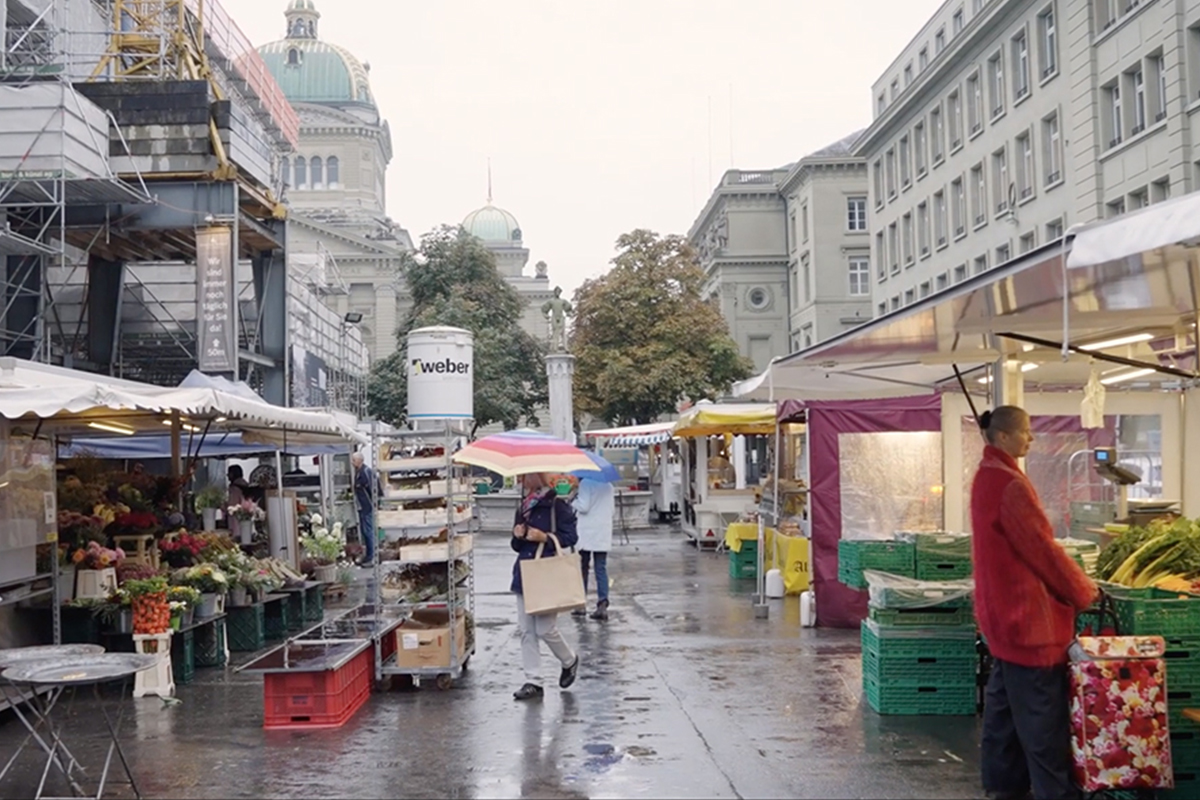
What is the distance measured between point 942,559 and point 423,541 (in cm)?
423

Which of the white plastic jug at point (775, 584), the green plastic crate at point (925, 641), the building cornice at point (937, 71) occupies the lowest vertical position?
the white plastic jug at point (775, 584)

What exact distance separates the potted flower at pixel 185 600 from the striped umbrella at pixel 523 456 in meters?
2.80

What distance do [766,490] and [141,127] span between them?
14.9 meters

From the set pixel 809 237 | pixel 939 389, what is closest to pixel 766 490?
pixel 939 389

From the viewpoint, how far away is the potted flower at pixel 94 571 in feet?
37.4

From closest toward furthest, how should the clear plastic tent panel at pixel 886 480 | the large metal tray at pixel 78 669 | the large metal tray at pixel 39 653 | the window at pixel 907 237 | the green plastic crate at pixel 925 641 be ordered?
1. the large metal tray at pixel 78 669
2. the large metal tray at pixel 39 653
3. the green plastic crate at pixel 925 641
4. the clear plastic tent panel at pixel 886 480
5. the window at pixel 907 237

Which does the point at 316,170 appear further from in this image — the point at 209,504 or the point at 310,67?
the point at 209,504

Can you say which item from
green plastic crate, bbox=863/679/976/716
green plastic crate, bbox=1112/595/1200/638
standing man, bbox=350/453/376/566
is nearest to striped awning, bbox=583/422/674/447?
standing man, bbox=350/453/376/566

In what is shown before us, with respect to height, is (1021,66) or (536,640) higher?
(1021,66)

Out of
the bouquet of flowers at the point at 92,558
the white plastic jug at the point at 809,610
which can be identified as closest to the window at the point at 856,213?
the white plastic jug at the point at 809,610

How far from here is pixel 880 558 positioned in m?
10.5

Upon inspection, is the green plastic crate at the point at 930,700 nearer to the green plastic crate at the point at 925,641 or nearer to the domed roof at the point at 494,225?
the green plastic crate at the point at 925,641

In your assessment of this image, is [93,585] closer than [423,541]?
No

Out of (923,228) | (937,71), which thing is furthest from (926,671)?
(923,228)
